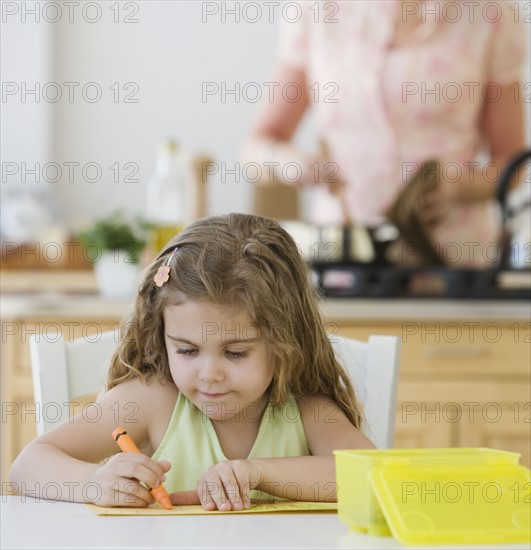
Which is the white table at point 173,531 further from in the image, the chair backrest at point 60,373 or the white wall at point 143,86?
the white wall at point 143,86

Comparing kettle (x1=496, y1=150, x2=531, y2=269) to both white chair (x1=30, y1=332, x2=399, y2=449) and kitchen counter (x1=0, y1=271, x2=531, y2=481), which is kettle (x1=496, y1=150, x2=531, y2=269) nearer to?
kitchen counter (x1=0, y1=271, x2=531, y2=481)

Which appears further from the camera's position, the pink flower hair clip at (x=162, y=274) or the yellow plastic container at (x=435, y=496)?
the pink flower hair clip at (x=162, y=274)

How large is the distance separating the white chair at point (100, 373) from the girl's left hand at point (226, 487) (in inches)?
13.1

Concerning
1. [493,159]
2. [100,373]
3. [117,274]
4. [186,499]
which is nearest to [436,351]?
[493,159]

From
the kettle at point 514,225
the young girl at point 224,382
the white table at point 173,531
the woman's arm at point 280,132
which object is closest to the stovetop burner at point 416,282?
the kettle at point 514,225

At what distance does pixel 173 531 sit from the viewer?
75cm

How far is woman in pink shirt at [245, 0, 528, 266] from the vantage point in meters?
2.40

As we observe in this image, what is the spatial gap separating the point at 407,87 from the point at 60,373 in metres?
1.41

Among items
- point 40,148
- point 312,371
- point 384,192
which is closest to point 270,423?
point 312,371

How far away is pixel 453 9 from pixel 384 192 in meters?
0.45

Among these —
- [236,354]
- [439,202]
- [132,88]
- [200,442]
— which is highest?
[132,88]

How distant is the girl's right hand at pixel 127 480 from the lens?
89cm

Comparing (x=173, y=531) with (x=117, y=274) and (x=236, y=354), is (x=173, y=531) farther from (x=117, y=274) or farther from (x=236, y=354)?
(x=117, y=274)

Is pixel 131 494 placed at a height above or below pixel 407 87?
below
